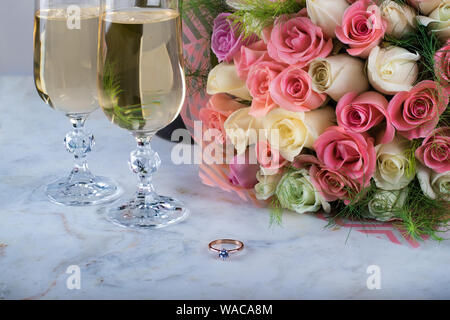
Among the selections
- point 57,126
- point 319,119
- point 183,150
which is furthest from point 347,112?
point 57,126

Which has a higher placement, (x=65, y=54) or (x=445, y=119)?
(x=65, y=54)

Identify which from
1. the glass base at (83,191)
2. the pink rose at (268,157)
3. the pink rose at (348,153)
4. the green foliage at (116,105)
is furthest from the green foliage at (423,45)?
the glass base at (83,191)

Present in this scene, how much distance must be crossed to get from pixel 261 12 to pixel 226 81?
0.12 meters

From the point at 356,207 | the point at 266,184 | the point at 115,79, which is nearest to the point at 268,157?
the point at 266,184

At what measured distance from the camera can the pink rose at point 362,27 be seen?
89cm

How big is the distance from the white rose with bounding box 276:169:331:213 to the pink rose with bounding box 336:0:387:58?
0.65ft

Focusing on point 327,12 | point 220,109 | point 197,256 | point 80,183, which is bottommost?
point 197,256

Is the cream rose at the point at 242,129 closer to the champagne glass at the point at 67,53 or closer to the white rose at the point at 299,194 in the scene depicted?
the white rose at the point at 299,194

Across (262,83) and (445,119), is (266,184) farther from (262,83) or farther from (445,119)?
(445,119)

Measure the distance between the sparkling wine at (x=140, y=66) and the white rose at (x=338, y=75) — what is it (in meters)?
0.19

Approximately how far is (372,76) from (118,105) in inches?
13.4

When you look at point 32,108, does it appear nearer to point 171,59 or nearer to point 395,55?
point 171,59

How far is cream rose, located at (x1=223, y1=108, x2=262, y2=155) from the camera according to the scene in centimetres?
100

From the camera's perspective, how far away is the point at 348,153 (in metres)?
0.94
